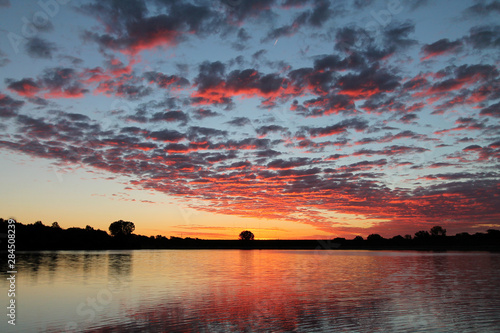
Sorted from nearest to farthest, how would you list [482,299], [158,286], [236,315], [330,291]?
[236,315]
[482,299]
[330,291]
[158,286]

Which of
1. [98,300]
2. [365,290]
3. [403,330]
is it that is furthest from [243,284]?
[403,330]

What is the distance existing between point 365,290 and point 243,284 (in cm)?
1668

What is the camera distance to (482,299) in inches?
1447

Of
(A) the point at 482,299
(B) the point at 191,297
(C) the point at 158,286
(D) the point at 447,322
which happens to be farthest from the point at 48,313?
(A) the point at 482,299

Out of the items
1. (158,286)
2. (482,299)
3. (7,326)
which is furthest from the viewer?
(158,286)

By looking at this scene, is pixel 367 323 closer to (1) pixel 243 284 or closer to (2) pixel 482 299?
(2) pixel 482 299

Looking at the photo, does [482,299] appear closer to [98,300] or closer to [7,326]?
[98,300]

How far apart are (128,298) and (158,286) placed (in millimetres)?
10738

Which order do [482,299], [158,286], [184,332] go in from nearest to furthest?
[184,332] < [482,299] < [158,286]

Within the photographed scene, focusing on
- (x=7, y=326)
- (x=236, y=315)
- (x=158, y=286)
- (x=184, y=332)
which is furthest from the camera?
(x=158, y=286)

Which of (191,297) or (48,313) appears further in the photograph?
(191,297)

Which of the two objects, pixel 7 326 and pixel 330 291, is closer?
pixel 7 326

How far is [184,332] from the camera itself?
23719 mm

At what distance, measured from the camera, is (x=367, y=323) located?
86.2 feet
